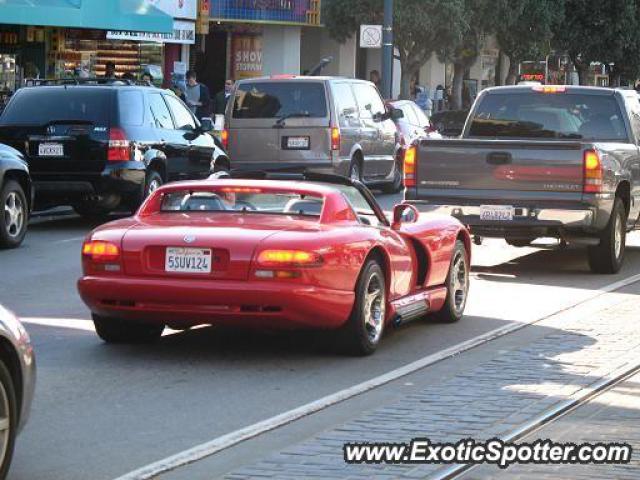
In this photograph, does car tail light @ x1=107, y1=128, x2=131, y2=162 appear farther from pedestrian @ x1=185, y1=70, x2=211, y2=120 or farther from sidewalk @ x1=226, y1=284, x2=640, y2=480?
pedestrian @ x1=185, y1=70, x2=211, y2=120

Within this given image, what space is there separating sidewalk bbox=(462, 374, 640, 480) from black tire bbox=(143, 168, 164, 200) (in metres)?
11.1

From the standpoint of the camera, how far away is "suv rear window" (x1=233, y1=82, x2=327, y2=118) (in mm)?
23859

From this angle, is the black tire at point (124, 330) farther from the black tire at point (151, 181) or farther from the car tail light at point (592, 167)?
the black tire at point (151, 181)

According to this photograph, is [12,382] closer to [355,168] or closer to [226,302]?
[226,302]

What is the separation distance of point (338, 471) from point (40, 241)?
11.8m

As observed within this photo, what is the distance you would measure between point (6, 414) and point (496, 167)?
9.50 m

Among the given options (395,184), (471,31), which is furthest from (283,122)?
(471,31)

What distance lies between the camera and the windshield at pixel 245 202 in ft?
35.1

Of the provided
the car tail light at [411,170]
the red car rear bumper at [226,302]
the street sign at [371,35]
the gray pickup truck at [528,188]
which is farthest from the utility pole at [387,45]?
the red car rear bumper at [226,302]

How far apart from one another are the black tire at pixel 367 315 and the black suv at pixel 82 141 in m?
9.44

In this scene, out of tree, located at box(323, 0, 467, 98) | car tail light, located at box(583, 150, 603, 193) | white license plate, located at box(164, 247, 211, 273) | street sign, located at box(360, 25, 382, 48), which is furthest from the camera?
tree, located at box(323, 0, 467, 98)

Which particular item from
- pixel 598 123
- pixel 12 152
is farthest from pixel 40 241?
pixel 598 123

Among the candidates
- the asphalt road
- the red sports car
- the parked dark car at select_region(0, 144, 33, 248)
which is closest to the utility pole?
the parked dark car at select_region(0, 144, 33, 248)

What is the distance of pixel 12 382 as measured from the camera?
671 cm
